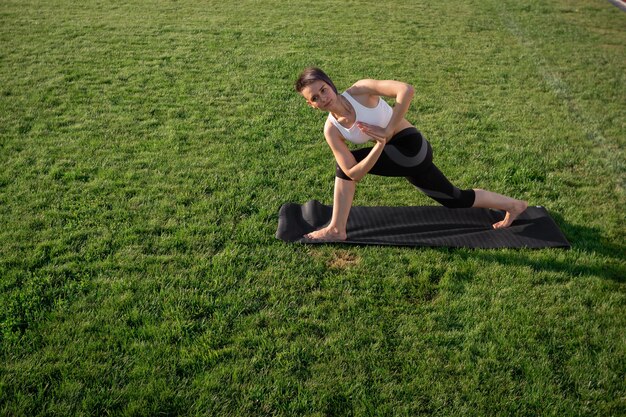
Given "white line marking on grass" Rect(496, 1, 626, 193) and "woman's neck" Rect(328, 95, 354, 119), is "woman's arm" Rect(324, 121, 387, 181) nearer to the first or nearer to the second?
"woman's neck" Rect(328, 95, 354, 119)

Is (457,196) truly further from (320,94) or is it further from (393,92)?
(320,94)

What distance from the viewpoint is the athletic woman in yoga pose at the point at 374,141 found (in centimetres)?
368

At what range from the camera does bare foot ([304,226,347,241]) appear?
416 centimetres

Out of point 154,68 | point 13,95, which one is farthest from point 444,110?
point 13,95

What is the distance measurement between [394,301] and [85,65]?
6245 mm

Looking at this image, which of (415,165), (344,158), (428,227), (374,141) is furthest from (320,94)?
(428,227)

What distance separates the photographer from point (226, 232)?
424 cm

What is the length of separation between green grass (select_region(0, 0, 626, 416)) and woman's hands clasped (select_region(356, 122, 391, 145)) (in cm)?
93

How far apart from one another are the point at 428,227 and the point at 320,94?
1.58 m

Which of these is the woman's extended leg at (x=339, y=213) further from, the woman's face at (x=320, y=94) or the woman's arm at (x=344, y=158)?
the woman's face at (x=320, y=94)

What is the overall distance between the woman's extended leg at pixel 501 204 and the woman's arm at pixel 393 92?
101 centimetres

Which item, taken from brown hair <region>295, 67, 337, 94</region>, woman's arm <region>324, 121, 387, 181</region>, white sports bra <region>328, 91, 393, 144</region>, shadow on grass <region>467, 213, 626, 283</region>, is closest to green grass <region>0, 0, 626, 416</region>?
shadow on grass <region>467, 213, 626, 283</region>

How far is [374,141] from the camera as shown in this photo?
13.1 ft

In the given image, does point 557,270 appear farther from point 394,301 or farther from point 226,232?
point 226,232
